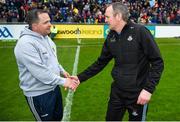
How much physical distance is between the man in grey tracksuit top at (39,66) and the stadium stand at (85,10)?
1133 inches

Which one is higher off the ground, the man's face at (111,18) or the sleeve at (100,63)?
the man's face at (111,18)

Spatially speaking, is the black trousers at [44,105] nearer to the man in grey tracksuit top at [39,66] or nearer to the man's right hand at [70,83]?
the man in grey tracksuit top at [39,66]

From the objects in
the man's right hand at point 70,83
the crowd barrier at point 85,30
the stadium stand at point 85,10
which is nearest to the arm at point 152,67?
the man's right hand at point 70,83

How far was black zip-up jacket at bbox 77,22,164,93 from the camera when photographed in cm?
576

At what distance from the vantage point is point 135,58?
5.93 m

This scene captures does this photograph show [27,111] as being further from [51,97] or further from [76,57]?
[76,57]

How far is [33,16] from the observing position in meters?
5.81

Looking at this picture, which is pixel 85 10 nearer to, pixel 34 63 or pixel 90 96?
pixel 90 96

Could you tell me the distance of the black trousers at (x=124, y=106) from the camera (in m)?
6.09

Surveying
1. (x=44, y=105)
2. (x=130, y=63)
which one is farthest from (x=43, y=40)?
(x=130, y=63)

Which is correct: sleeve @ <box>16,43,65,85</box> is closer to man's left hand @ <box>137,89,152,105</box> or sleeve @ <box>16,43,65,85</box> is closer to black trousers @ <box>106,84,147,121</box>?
black trousers @ <box>106,84,147,121</box>

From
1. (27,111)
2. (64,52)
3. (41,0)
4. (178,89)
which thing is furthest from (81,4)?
(27,111)

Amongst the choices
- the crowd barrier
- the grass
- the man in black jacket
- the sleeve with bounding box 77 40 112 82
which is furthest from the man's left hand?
the crowd barrier

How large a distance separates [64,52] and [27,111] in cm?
1180
